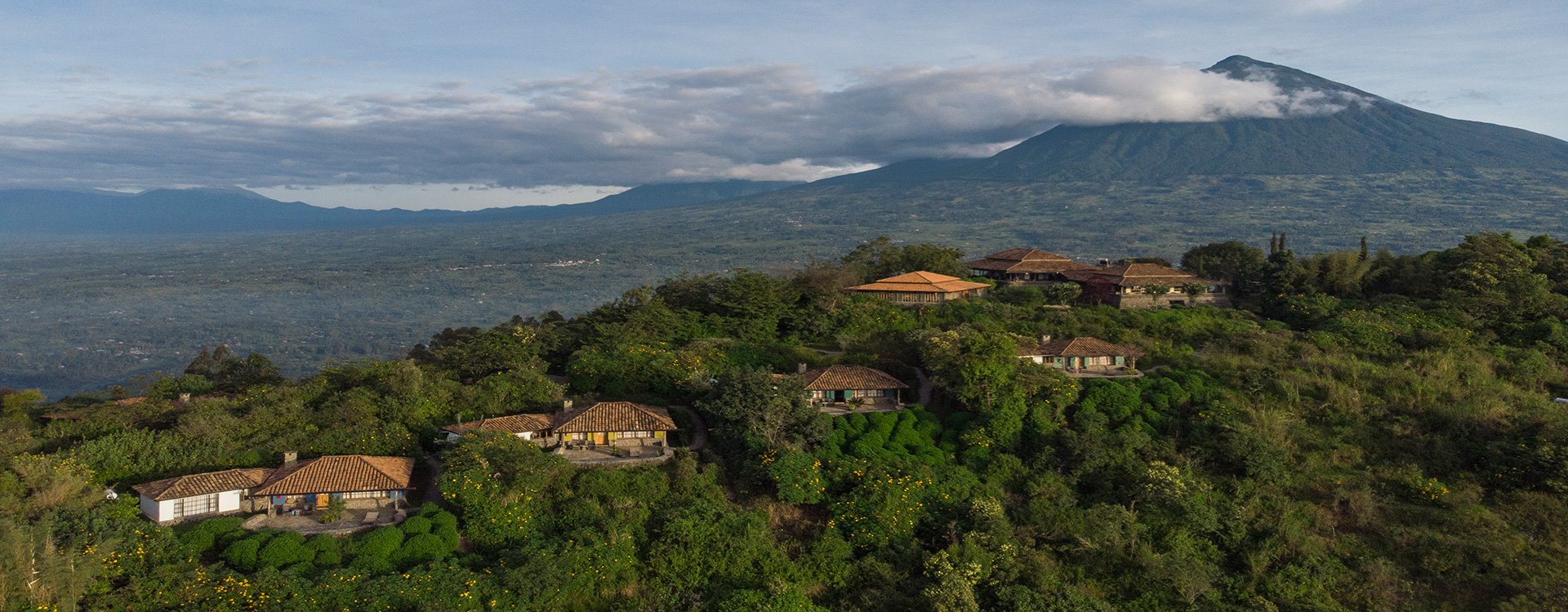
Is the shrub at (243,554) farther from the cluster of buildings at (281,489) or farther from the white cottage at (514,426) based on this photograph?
the white cottage at (514,426)

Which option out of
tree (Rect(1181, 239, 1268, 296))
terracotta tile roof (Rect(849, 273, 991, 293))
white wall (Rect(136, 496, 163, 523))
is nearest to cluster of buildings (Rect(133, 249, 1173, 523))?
white wall (Rect(136, 496, 163, 523))

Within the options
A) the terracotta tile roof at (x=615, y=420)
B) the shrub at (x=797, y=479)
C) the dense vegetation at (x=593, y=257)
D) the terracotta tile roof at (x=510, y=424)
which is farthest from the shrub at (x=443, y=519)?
the dense vegetation at (x=593, y=257)

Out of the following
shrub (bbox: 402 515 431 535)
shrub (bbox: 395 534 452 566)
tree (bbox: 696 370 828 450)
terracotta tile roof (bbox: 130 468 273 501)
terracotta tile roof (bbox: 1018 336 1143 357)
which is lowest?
shrub (bbox: 395 534 452 566)

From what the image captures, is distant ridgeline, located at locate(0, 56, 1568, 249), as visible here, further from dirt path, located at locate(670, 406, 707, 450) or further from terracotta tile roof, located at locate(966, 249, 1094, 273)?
dirt path, located at locate(670, 406, 707, 450)

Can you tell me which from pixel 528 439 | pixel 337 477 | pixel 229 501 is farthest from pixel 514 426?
pixel 229 501

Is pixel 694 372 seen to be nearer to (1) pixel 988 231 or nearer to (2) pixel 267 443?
(2) pixel 267 443

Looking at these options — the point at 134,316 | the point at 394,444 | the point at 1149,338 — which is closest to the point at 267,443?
the point at 394,444

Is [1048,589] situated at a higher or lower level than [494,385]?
lower
